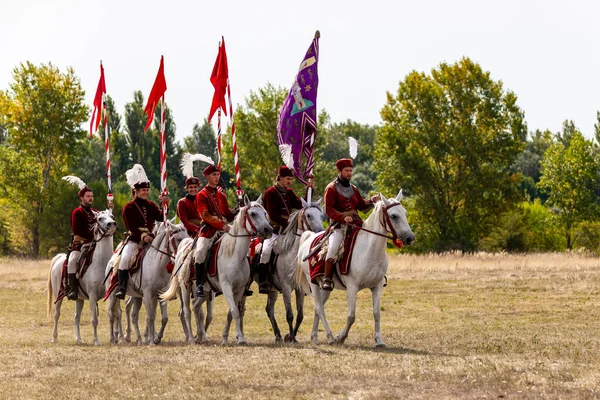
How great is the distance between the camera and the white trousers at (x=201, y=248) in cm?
1945

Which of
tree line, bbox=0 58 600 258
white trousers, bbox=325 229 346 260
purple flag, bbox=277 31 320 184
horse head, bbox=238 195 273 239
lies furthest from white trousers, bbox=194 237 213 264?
tree line, bbox=0 58 600 258

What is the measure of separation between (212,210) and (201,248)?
77cm

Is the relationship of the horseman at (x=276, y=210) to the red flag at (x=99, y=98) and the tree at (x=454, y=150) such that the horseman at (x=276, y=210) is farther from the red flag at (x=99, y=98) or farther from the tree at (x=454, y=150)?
the tree at (x=454, y=150)

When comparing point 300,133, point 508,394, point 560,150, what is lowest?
point 508,394

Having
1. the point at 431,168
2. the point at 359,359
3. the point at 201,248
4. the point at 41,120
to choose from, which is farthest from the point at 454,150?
the point at 359,359

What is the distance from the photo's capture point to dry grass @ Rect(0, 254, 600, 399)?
13258 mm

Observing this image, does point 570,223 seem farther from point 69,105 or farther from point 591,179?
point 69,105

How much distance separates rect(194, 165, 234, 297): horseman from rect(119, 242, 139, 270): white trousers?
6.99 ft

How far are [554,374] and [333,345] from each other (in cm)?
513

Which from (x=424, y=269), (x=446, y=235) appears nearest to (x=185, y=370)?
(x=424, y=269)

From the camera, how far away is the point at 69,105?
7138 centimetres

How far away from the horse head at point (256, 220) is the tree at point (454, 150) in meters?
48.3

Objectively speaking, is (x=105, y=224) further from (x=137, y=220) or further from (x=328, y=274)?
(x=328, y=274)

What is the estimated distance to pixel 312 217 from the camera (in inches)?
768
